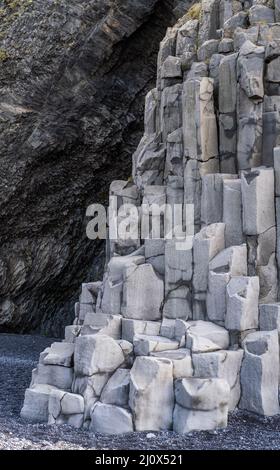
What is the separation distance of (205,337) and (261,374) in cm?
139

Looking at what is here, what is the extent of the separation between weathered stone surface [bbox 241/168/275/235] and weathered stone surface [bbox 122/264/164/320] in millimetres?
2531

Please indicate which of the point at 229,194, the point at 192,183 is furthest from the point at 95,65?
the point at 229,194

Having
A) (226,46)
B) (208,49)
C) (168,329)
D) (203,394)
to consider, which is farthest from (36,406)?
(208,49)

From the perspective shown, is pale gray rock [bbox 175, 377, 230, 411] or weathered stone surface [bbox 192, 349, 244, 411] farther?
weathered stone surface [bbox 192, 349, 244, 411]

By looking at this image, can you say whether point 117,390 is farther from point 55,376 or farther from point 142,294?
point 142,294

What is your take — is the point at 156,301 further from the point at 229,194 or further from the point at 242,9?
the point at 242,9

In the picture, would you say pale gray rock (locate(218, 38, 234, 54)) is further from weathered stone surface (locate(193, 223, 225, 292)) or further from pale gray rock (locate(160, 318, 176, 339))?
pale gray rock (locate(160, 318, 176, 339))

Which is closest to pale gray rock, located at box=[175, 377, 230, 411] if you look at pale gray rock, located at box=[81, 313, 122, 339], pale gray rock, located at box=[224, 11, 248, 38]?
pale gray rock, located at box=[81, 313, 122, 339]

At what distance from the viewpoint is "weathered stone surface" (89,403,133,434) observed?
11.7 metres

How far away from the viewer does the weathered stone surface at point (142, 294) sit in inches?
563

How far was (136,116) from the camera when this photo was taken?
26906mm

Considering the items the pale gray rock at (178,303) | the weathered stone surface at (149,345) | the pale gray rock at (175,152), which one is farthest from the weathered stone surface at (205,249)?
the pale gray rock at (175,152)

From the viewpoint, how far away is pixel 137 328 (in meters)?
13.5

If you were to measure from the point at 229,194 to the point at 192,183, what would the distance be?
5.18 ft
